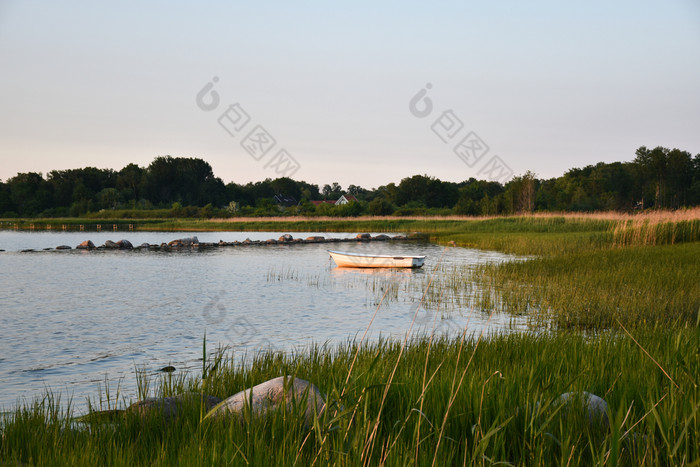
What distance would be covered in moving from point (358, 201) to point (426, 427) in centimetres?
8503

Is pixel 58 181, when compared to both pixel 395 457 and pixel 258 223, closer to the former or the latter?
pixel 258 223

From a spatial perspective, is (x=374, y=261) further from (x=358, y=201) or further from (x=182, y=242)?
(x=358, y=201)

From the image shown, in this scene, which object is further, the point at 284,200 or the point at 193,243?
the point at 284,200

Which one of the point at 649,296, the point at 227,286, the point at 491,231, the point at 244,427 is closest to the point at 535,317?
the point at 649,296

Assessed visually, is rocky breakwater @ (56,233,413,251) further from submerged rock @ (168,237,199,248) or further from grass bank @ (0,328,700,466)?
grass bank @ (0,328,700,466)

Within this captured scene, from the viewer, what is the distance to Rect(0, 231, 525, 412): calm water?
375 inches

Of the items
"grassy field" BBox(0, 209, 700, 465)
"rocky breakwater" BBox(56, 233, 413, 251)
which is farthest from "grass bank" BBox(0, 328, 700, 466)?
"rocky breakwater" BBox(56, 233, 413, 251)

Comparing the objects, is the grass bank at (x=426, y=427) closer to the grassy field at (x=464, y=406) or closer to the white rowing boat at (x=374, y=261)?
the grassy field at (x=464, y=406)

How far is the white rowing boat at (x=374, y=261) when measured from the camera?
25069 mm

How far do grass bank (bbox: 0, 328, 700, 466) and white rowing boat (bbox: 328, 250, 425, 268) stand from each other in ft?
60.1

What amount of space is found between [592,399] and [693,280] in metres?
11.7

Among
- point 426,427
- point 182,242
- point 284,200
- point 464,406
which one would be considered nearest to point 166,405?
point 426,427

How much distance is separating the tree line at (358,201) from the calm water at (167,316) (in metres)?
51.5

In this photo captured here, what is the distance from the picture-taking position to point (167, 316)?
14477 millimetres
